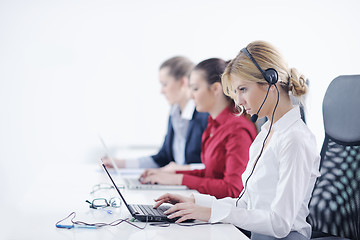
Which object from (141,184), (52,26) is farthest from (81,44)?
(141,184)

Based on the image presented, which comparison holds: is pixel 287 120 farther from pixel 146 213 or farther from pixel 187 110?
pixel 187 110

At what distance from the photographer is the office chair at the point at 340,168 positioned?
1564mm

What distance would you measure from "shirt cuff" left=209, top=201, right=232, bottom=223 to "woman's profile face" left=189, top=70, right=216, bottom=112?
95 cm

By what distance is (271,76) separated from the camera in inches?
54.3

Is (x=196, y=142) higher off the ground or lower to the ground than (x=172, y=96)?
lower

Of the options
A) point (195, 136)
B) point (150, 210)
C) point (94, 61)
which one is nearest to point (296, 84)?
point (150, 210)

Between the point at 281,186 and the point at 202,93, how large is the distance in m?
1.05

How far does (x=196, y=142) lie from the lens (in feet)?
8.79

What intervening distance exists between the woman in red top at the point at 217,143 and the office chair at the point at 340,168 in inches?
13.7

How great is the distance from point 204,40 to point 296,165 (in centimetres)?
336

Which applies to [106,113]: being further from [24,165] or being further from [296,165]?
[296,165]

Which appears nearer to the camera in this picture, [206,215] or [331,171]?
[206,215]

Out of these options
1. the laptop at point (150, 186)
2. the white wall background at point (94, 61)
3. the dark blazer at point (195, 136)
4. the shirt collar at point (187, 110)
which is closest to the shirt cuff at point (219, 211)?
the laptop at point (150, 186)

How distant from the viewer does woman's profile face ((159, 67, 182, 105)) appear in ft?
9.98
